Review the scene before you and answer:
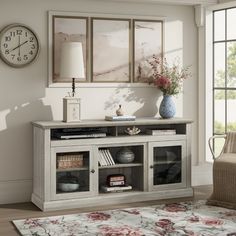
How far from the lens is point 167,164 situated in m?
5.45

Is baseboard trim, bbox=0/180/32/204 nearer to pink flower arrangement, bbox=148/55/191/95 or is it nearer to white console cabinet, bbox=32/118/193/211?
white console cabinet, bbox=32/118/193/211

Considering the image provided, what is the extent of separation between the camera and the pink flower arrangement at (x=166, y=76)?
561 centimetres

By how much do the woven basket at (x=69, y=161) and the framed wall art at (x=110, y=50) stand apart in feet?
3.02

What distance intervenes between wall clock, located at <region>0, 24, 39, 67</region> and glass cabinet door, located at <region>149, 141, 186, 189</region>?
1556 mm

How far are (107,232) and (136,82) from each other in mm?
2099

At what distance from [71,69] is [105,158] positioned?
37.7 inches

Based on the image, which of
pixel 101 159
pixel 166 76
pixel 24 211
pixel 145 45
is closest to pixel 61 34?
pixel 145 45

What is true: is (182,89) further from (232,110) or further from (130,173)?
(130,173)

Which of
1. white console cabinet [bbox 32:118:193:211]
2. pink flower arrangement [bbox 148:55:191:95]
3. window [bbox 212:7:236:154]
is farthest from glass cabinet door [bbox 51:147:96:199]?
window [bbox 212:7:236:154]

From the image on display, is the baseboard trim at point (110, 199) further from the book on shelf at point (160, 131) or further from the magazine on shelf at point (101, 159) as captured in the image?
the book on shelf at point (160, 131)

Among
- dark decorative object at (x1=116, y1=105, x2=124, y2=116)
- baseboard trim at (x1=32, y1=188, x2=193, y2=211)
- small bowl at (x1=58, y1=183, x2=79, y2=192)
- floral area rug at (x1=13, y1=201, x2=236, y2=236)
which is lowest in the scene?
floral area rug at (x1=13, y1=201, x2=236, y2=236)

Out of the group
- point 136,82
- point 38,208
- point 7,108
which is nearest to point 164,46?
point 136,82

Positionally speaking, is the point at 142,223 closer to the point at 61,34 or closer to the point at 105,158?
the point at 105,158

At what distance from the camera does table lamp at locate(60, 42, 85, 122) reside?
16.5 ft
